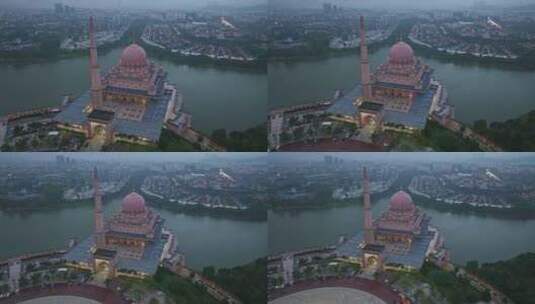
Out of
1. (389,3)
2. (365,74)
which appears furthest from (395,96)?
(389,3)

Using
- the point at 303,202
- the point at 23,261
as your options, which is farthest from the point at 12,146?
the point at 303,202

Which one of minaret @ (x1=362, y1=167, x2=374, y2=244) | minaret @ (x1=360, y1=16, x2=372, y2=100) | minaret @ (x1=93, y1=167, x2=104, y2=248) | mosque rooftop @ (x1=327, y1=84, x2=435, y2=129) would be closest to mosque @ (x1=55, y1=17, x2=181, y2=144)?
minaret @ (x1=93, y1=167, x2=104, y2=248)

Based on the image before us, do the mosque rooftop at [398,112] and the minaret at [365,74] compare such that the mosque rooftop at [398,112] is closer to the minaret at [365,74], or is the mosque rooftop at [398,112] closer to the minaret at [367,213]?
the minaret at [365,74]

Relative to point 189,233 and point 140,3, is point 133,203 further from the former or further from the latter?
point 140,3

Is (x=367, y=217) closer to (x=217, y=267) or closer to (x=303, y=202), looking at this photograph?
(x=303, y=202)

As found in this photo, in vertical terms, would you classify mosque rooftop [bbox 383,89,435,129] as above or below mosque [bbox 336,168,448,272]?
above

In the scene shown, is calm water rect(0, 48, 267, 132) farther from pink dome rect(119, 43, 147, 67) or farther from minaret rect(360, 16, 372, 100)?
minaret rect(360, 16, 372, 100)
